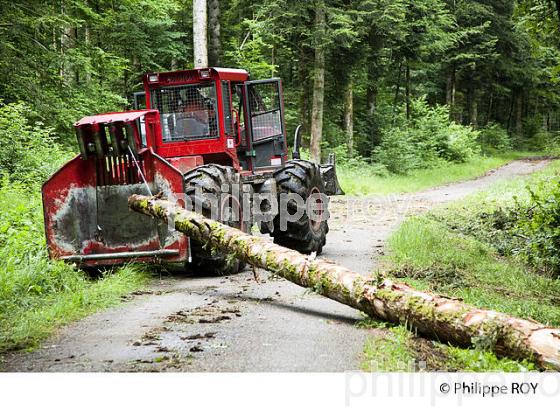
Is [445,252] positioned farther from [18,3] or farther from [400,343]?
[18,3]

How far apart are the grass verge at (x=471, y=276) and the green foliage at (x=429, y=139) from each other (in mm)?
16705

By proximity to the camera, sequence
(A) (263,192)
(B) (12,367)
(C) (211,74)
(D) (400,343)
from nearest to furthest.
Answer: (B) (12,367), (D) (400,343), (C) (211,74), (A) (263,192)

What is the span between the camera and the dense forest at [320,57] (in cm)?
1353

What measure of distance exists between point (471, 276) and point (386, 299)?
11.2 feet

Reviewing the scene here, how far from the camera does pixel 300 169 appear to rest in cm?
1035

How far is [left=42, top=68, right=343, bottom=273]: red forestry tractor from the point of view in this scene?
7922 mm

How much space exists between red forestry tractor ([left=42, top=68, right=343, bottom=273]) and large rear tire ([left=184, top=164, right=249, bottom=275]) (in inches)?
0.6

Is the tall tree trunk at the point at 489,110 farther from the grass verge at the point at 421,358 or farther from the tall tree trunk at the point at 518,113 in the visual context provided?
the grass verge at the point at 421,358

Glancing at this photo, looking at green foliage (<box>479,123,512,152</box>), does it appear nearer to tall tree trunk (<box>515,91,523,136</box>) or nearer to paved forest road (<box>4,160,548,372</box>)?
tall tree trunk (<box>515,91,523,136</box>)

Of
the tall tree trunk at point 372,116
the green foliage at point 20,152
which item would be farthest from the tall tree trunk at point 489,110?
the green foliage at point 20,152

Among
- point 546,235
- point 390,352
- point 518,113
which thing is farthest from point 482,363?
point 518,113

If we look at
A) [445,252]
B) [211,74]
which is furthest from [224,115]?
[445,252]

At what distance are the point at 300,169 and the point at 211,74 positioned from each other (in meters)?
2.30

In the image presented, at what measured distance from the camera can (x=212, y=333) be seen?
17.3 feet
